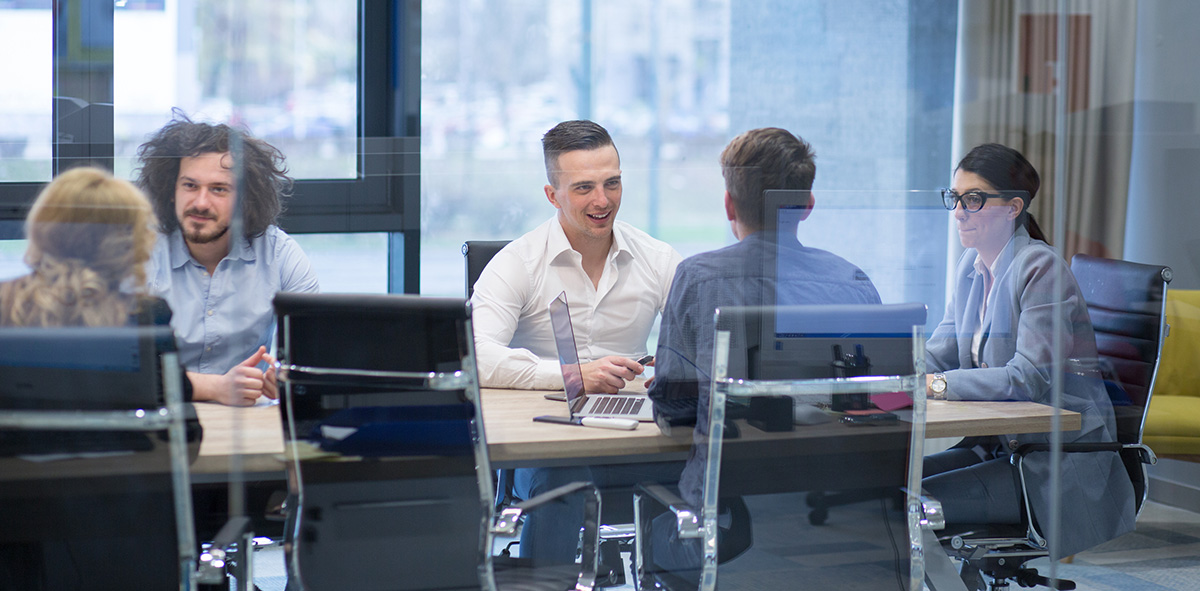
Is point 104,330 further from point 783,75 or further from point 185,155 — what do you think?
point 783,75

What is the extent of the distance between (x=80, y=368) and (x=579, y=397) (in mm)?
1080

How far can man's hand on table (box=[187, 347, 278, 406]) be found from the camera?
241 cm

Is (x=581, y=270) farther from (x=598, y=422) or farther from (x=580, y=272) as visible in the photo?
(x=598, y=422)

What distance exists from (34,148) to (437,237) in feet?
3.25

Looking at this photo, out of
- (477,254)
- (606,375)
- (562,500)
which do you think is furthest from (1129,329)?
(477,254)

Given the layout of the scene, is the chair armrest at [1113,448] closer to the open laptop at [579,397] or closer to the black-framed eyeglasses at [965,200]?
A: the black-framed eyeglasses at [965,200]

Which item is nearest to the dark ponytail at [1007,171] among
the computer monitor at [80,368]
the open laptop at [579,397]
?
the open laptop at [579,397]

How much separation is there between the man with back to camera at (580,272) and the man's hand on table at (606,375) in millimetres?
24

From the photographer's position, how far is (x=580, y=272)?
8.95 ft

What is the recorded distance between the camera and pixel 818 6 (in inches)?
114

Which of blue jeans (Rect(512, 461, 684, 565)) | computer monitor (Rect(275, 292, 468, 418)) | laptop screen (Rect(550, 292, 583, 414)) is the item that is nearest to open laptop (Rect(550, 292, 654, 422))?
laptop screen (Rect(550, 292, 583, 414))

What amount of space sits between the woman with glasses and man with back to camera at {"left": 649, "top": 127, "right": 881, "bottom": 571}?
0.33 meters

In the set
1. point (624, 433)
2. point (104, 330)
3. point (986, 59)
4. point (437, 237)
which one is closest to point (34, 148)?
point (104, 330)

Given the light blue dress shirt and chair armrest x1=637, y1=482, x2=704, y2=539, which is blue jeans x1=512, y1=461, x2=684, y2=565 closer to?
chair armrest x1=637, y1=482, x2=704, y2=539
